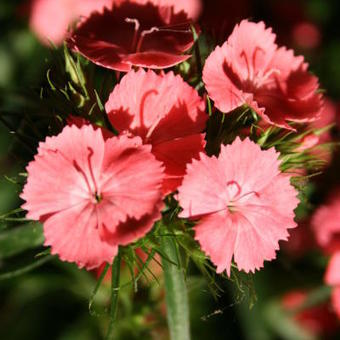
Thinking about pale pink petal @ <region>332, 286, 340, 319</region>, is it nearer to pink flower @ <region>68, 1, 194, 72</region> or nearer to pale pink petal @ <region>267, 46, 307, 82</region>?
pale pink petal @ <region>267, 46, 307, 82</region>

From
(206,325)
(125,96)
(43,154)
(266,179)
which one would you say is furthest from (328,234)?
(43,154)

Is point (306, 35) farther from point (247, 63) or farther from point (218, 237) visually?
point (218, 237)

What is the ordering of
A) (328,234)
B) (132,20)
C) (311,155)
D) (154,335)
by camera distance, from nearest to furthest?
(132,20) < (311,155) < (154,335) < (328,234)

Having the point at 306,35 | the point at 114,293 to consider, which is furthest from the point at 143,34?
the point at 306,35

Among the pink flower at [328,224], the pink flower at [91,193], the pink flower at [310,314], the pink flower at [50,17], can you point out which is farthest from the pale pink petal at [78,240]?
the pink flower at [50,17]

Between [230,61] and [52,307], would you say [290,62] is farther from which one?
[52,307]

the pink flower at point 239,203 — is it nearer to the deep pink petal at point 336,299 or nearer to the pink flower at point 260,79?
the pink flower at point 260,79
